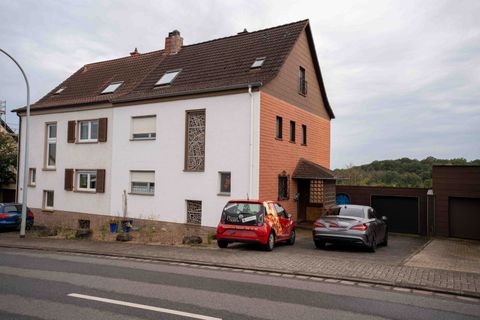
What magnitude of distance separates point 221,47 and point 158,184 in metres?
7.98

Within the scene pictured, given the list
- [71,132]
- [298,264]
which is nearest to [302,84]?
[71,132]

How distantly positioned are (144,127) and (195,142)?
10.7 feet

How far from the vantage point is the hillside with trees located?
30375 mm

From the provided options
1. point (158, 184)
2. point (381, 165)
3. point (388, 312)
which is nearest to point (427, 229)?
point (158, 184)

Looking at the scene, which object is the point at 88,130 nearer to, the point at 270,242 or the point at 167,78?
the point at 167,78

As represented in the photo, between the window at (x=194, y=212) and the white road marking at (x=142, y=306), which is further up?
the window at (x=194, y=212)

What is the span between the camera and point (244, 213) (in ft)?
41.7

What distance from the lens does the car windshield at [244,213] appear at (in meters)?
12.6

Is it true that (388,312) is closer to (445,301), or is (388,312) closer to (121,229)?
(445,301)

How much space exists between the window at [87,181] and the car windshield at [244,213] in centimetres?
1177

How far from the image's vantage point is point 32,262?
1044 cm

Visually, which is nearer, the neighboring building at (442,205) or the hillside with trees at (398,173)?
the neighboring building at (442,205)

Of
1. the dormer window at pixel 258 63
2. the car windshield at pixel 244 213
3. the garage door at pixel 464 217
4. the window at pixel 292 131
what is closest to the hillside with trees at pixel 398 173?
the window at pixel 292 131

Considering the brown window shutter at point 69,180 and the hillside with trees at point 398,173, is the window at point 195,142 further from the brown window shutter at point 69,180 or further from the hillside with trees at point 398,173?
the hillside with trees at point 398,173
